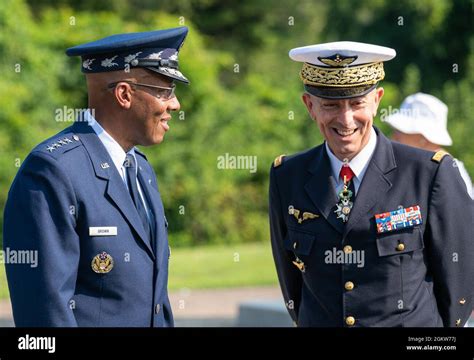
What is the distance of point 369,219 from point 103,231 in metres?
1.04

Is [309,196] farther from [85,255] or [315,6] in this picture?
[315,6]

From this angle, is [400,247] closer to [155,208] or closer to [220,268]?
[155,208]

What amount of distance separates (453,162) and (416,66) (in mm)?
18068

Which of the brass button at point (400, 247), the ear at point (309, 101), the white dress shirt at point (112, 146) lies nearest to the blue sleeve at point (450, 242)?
the brass button at point (400, 247)

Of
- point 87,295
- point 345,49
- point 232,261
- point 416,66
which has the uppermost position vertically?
point 345,49

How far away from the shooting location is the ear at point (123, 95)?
3.85 m

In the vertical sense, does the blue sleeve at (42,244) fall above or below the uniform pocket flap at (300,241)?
above

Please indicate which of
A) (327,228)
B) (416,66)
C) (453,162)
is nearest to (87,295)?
(327,228)

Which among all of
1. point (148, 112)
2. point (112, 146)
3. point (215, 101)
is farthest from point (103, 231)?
point (215, 101)

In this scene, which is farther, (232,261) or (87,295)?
(232,261)

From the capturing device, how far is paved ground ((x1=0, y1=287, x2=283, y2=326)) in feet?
36.2

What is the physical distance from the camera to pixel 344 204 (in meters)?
4.12

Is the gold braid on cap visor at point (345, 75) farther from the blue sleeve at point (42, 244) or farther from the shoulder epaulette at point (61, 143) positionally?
the blue sleeve at point (42, 244)
